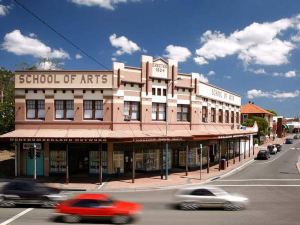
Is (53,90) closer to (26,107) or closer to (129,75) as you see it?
(26,107)

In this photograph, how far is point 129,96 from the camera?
4194 centimetres

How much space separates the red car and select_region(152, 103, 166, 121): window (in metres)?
24.2

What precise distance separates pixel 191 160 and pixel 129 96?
42.4 feet

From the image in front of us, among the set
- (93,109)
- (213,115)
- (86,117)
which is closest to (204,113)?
(213,115)

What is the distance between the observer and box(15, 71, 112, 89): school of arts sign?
39.9 metres

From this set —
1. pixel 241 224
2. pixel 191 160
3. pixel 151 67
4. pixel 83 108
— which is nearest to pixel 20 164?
pixel 83 108

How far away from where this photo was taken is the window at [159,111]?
4457cm

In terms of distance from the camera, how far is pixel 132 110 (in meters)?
42.5

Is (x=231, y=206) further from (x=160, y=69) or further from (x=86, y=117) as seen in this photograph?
(x=160, y=69)

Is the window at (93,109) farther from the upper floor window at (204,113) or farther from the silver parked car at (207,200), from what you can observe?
the silver parked car at (207,200)

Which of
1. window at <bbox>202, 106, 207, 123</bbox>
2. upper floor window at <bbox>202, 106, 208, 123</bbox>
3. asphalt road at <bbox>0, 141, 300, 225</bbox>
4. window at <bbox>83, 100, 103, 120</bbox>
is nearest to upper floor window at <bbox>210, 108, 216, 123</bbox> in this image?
upper floor window at <bbox>202, 106, 208, 123</bbox>

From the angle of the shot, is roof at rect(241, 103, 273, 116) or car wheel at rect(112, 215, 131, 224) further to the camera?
roof at rect(241, 103, 273, 116)

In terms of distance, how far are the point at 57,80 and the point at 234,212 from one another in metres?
23.2

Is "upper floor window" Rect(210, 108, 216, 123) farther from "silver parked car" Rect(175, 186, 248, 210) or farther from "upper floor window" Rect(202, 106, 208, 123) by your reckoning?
"silver parked car" Rect(175, 186, 248, 210)
